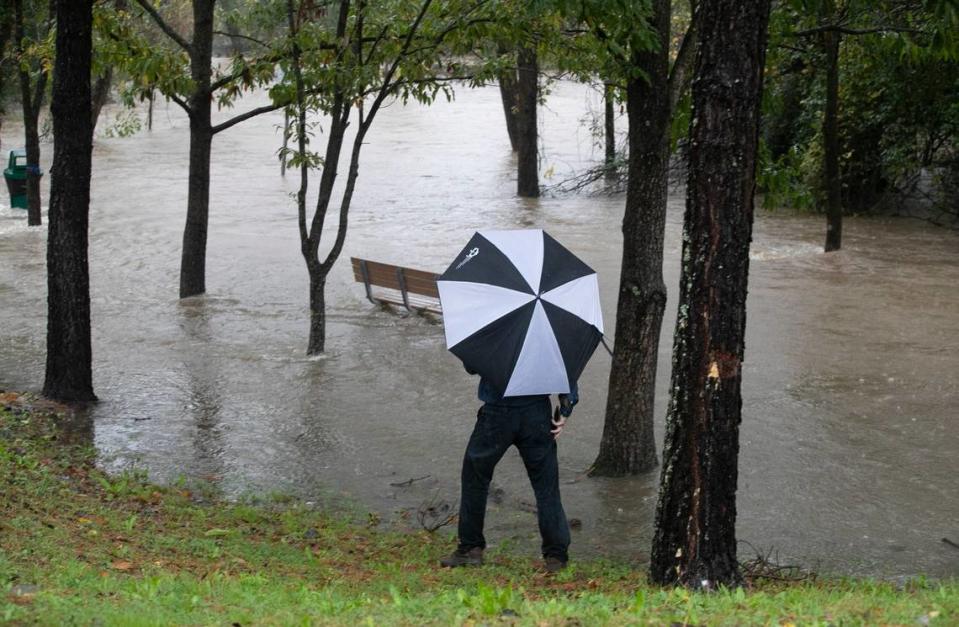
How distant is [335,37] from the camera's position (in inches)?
543

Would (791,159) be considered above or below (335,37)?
below

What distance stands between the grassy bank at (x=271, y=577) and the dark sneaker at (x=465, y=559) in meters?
0.07

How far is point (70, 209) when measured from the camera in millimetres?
10711

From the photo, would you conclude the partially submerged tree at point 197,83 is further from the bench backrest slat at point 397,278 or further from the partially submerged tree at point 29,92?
the partially submerged tree at point 29,92

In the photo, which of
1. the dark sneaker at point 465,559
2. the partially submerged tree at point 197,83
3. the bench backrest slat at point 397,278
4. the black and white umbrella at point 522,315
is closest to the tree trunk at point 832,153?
the bench backrest slat at point 397,278

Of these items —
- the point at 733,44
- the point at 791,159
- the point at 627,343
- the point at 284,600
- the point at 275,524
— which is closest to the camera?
the point at 284,600

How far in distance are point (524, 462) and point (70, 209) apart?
20.1 ft

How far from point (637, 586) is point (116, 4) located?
1622cm

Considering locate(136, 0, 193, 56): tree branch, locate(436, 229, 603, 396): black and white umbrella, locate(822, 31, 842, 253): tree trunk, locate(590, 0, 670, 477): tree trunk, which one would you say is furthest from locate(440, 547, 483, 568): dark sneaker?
locate(822, 31, 842, 253): tree trunk

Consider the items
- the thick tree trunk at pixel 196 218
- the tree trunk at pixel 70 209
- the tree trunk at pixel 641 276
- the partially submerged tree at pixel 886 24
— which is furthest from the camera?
the thick tree trunk at pixel 196 218

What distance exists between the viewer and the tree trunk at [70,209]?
10.5m

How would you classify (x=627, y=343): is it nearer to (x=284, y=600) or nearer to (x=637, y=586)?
(x=637, y=586)

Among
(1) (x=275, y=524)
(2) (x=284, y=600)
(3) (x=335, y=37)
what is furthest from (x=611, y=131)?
(2) (x=284, y=600)

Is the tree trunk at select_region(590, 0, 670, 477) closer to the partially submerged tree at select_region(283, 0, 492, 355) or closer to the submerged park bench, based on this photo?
the partially submerged tree at select_region(283, 0, 492, 355)
